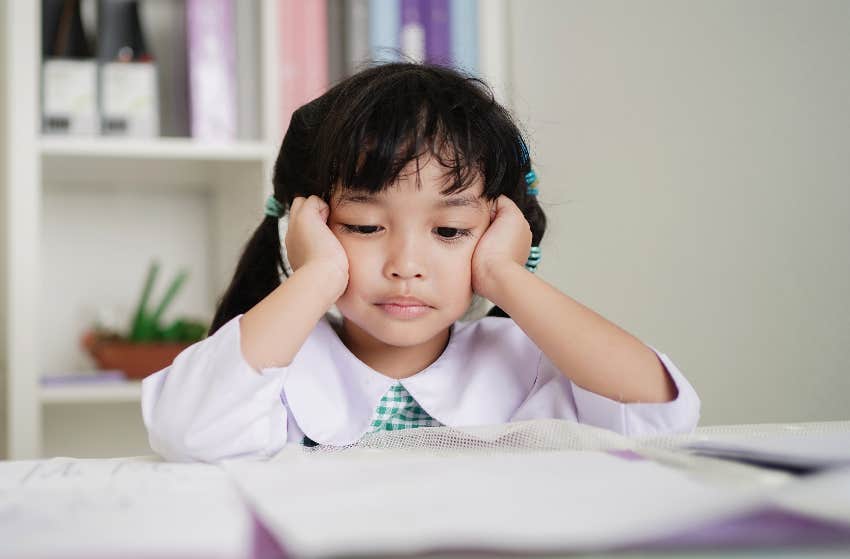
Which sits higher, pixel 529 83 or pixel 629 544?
pixel 529 83

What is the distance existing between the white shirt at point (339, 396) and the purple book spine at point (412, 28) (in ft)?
2.34

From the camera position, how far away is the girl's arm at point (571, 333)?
0.86 m

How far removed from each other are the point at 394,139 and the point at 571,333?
25cm

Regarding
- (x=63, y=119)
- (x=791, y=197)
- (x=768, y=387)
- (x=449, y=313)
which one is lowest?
(x=768, y=387)

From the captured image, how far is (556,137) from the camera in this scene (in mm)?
1568

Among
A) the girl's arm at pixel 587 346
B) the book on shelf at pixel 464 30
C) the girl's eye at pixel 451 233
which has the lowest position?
the girl's arm at pixel 587 346

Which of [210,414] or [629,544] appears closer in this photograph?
[629,544]

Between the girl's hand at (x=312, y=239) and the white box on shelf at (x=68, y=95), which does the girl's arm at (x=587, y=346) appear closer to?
the girl's hand at (x=312, y=239)

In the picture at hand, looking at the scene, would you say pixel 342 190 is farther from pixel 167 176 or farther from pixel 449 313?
pixel 167 176

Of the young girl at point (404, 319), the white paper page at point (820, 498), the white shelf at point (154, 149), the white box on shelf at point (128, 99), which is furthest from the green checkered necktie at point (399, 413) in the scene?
the white box on shelf at point (128, 99)

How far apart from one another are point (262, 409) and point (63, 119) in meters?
0.94

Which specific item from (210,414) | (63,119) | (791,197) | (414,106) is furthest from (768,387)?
(63,119)

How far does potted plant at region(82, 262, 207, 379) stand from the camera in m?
1.59

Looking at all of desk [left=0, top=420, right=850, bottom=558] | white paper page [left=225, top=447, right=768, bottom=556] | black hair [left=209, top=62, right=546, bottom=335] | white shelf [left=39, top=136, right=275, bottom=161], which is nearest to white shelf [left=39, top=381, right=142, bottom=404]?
white shelf [left=39, top=136, right=275, bottom=161]
